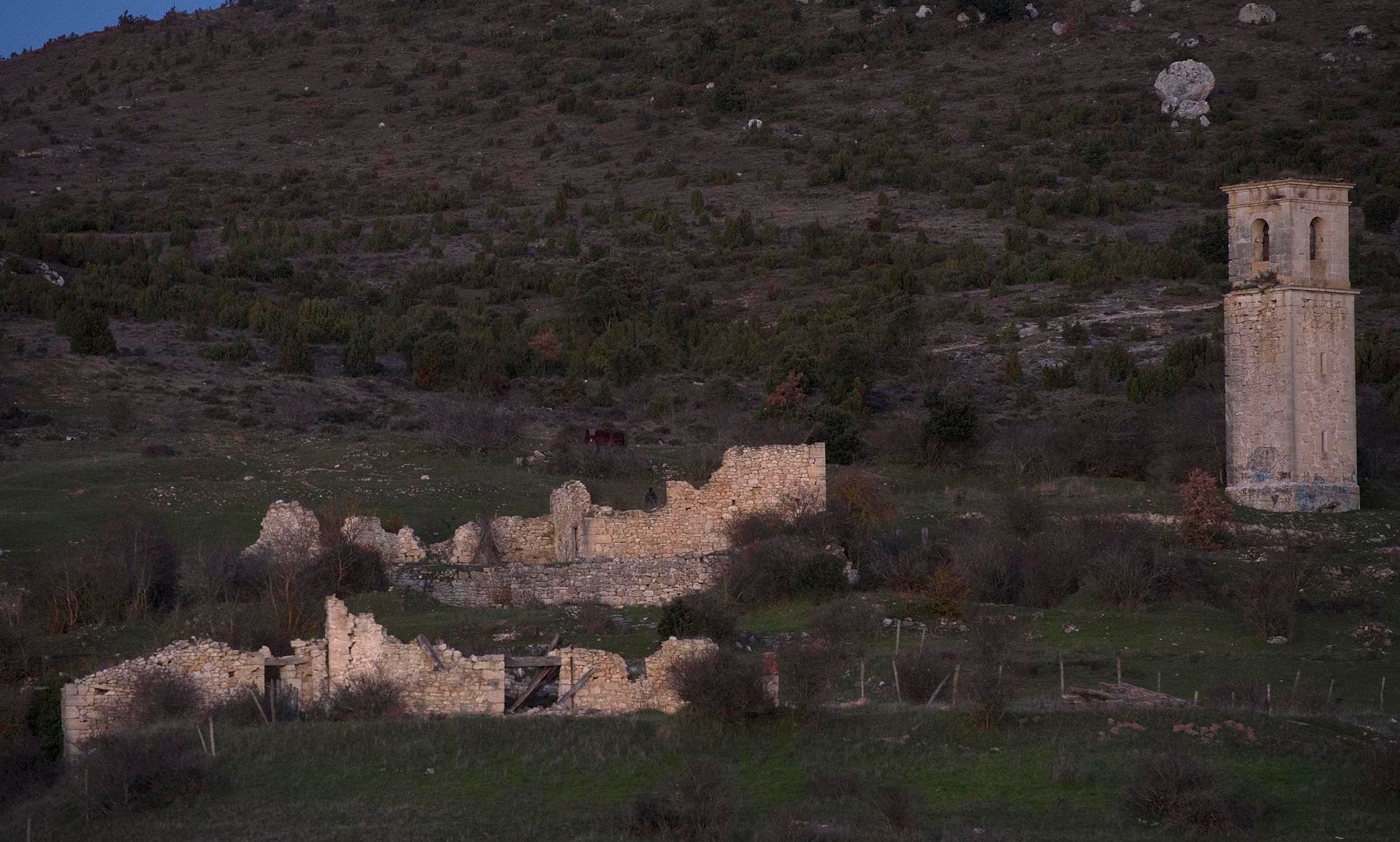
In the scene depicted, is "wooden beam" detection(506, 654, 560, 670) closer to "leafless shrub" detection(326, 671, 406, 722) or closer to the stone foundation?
"leafless shrub" detection(326, 671, 406, 722)

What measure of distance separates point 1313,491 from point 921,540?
7344 mm

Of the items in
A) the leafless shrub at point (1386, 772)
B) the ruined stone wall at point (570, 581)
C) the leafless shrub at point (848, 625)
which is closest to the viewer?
the leafless shrub at point (1386, 772)

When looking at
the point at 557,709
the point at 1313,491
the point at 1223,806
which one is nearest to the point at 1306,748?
the point at 1223,806

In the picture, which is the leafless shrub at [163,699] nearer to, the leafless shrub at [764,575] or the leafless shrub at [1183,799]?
the leafless shrub at [764,575]

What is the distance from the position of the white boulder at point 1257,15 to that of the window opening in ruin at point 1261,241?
6113 centimetres

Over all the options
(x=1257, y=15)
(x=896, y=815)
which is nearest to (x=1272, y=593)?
(x=896, y=815)

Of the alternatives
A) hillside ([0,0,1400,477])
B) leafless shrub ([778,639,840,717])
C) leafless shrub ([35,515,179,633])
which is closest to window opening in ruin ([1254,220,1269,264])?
hillside ([0,0,1400,477])

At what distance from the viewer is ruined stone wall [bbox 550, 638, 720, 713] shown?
2036 centimetres

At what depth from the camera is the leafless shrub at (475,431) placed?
4044 centimetres

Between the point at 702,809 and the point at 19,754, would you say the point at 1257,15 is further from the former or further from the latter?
the point at 702,809

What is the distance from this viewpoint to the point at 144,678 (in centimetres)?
2125

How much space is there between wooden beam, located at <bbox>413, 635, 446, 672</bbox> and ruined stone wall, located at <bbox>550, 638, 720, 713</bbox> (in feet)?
4.30

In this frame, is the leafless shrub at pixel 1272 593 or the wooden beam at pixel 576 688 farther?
the leafless shrub at pixel 1272 593

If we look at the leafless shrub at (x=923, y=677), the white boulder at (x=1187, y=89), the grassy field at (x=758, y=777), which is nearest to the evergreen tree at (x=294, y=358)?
the leafless shrub at (x=923, y=677)
